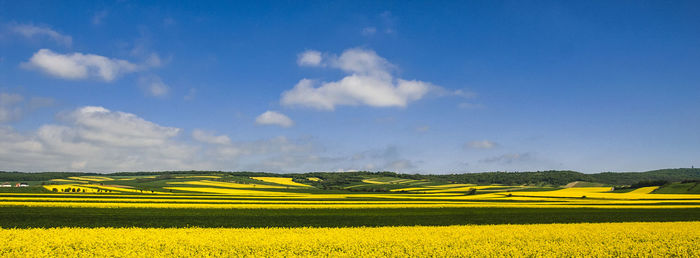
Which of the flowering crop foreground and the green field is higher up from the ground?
the flowering crop foreground

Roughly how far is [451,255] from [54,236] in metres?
18.2

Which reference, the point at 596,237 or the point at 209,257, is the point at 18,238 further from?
the point at 596,237

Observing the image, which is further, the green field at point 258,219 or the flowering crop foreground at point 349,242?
the green field at point 258,219

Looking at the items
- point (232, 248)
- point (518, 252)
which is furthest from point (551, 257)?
point (232, 248)

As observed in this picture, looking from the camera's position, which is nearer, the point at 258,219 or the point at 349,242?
the point at 349,242

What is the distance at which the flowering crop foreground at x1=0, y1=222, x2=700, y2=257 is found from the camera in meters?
16.7

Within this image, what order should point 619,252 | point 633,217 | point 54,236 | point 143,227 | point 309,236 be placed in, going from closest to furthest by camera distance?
point 619,252 → point 54,236 → point 309,236 → point 143,227 → point 633,217

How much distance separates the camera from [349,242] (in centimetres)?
1869

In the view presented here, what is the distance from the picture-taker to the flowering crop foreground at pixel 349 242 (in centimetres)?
1669

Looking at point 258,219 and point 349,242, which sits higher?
point 349,242

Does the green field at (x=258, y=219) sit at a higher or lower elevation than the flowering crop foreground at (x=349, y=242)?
lower

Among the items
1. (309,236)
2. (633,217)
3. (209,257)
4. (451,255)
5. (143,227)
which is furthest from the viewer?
(633,217)

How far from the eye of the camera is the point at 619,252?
1773 centimetres

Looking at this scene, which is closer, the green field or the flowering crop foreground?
the flowering crop foreground
